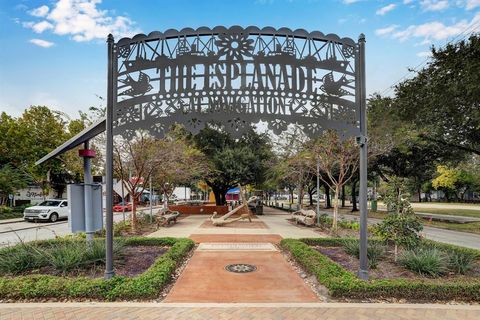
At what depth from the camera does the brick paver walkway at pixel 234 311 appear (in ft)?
15.3

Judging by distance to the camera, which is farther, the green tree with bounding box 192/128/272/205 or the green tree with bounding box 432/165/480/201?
the green tree with bounding box 432/165/480/201

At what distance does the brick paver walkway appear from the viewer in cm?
467

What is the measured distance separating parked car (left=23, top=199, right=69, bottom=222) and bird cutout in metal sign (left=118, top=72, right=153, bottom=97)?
1937 centimetres

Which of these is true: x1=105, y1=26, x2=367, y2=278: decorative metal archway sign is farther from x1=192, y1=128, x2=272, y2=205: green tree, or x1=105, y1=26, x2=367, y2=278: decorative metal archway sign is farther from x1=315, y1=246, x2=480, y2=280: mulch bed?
x1=192, y1=128, x2=272, y2=205: green tree

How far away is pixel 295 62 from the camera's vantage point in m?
6.13

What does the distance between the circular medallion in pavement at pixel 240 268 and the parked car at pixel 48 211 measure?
61.1ft

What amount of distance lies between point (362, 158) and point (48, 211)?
Answer: 22.0m

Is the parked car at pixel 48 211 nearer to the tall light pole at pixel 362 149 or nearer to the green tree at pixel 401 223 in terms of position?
the green tree at pixel 401 223

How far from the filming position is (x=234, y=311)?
4887 millimetres

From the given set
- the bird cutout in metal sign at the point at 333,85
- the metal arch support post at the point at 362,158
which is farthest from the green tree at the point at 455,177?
the bird cutout in metal sign at the point at 333,85

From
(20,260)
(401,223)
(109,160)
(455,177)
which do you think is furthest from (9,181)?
(455,177)

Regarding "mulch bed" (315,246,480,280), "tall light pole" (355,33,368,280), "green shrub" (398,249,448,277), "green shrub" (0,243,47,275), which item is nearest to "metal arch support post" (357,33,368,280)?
"tall light pole" (355,33,368,280)

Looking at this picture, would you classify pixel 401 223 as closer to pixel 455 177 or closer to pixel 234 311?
pixel 234 311

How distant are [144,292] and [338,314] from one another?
301 centimetres
